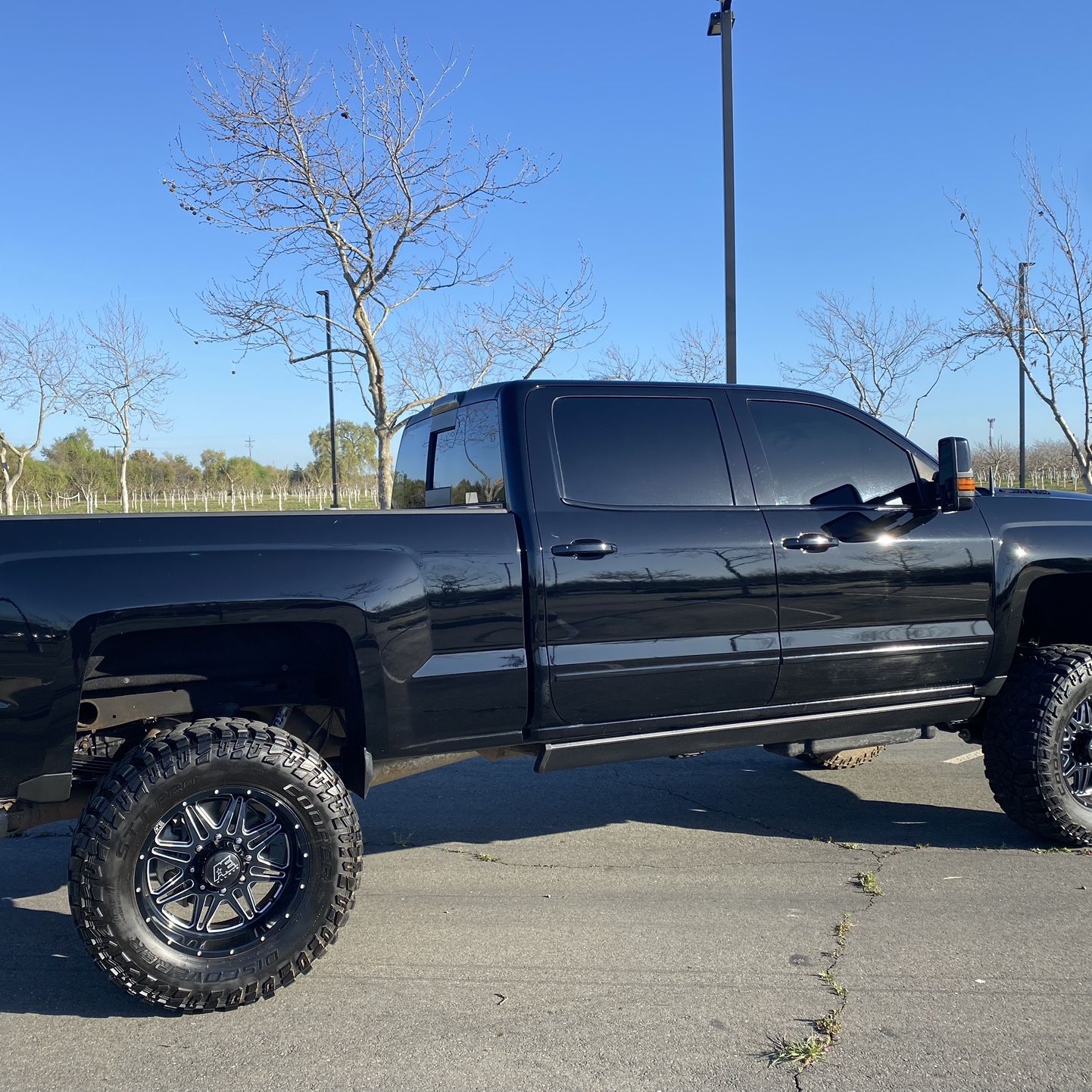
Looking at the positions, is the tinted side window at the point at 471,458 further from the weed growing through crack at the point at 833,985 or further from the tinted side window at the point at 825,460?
the weed growing through crack at the point at 833,985

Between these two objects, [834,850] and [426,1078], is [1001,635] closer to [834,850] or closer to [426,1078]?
[834,850]

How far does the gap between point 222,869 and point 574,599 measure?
1467 mm

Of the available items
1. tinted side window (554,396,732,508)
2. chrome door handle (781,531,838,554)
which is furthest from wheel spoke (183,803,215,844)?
chrome door handle (781,531,838,554)

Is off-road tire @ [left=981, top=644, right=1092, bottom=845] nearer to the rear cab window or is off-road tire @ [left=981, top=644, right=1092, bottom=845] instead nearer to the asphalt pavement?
the asphalt pavement

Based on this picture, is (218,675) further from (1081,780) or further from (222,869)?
(1081,780)

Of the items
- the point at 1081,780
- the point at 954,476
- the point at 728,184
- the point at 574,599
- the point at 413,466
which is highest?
the point at 728,184

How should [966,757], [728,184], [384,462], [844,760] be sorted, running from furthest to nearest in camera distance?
[384,462], [728,184], [966,757], [844,760]

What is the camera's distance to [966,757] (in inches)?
243

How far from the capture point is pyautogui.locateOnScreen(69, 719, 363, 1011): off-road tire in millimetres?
3031

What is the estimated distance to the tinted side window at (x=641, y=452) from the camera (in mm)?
3865

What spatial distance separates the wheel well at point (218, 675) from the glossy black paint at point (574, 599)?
0.47 feet

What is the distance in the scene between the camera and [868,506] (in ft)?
13.8

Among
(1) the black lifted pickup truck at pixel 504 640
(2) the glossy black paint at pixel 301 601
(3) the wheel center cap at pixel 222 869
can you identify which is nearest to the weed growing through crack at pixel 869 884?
(1) the black lifted pickup truck at pixel 504 640

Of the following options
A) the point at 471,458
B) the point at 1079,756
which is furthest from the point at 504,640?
the point at 1079,756
